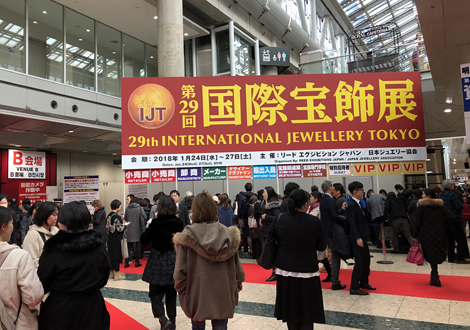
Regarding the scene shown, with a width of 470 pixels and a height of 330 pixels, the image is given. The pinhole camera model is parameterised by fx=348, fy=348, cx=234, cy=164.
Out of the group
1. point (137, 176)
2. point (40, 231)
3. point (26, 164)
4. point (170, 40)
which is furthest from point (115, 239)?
point (26, 164)

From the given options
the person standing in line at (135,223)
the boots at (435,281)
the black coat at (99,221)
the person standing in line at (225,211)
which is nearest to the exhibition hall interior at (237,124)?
the boots at (435,281)

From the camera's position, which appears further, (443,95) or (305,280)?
(443,95)

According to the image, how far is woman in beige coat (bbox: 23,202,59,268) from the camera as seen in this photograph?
305cm

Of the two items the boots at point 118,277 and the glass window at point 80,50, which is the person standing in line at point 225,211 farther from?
the glass window at point 80,50

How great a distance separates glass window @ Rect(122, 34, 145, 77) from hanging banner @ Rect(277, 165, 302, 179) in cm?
859

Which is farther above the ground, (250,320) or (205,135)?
(205,135)

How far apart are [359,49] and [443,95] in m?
25.3

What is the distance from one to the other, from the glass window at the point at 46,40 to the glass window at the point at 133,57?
277 centimetres

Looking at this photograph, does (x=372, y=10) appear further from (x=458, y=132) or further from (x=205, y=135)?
(x=205, y=135)

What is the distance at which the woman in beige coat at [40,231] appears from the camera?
120 inches

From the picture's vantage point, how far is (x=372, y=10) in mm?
27531

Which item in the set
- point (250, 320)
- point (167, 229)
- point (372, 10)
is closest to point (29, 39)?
point (167, 229)

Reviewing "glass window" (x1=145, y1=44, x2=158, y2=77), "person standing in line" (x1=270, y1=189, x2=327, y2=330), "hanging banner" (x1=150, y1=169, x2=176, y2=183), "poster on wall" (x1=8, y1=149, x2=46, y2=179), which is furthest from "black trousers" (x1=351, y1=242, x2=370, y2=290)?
"poster on wall" (x1=8, y1=149, x2=46, y2=179)

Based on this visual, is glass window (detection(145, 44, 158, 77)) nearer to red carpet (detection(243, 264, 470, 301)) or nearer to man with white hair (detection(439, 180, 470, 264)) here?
red carpet (detection(243, 264, 470, 301))
